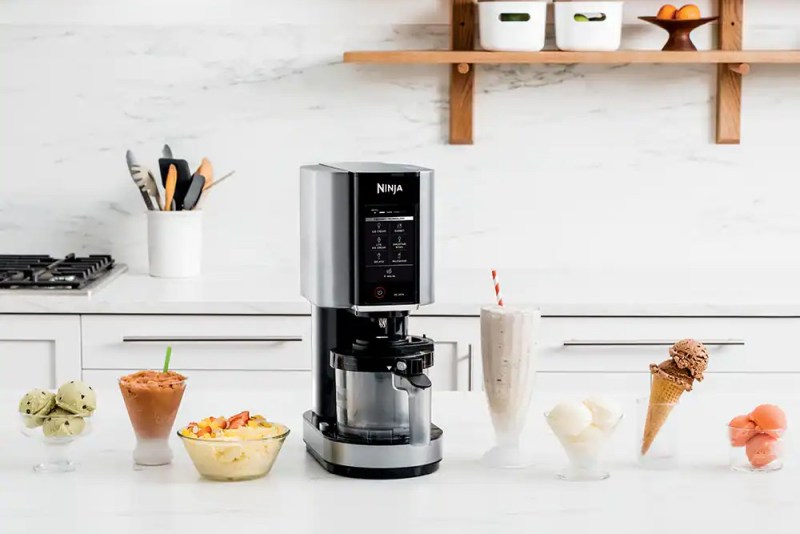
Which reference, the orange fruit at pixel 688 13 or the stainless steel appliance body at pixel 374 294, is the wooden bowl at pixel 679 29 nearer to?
the orange fruit at pixel 688 13

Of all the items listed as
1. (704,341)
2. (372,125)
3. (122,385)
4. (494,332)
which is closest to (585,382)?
(704,341)

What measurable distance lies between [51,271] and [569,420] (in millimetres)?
1993

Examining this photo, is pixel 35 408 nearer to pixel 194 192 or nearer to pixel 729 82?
pixel 194 192

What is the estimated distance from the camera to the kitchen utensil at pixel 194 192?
A: 3457 mm

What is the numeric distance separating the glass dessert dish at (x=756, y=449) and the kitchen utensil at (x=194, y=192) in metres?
2.10

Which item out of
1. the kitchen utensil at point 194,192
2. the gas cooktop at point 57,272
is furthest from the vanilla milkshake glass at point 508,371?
the kitchen utensil at point 194,192

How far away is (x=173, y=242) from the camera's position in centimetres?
346

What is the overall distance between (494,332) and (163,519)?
1.80 ft

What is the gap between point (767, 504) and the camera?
1554mm

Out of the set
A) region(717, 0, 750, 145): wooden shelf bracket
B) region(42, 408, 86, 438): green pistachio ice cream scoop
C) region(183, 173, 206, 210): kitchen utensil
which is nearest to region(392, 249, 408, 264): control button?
region(42, 408, 86, 438): green pistachio ice cream scoop

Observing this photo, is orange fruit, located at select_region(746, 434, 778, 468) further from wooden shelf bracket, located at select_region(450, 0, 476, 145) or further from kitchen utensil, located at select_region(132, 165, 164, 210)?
kitchen utensil, located at select_region(132, 165, 164, 210)

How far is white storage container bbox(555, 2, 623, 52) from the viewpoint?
338cm

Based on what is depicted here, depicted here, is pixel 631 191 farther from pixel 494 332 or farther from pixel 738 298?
pixel 494 332

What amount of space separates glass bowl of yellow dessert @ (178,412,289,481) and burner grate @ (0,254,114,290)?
5.15 ft
